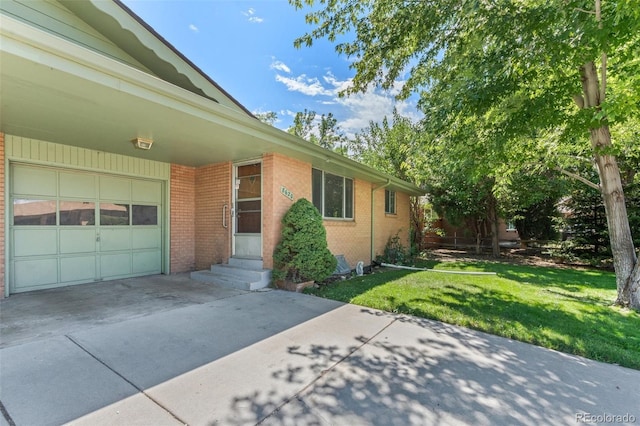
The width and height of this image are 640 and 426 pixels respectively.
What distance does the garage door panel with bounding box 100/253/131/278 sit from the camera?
253 inches

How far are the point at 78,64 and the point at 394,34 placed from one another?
5368 millimetres

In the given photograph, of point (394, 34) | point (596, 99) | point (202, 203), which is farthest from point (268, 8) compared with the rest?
point (596, 99)

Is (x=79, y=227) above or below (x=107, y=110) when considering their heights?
below

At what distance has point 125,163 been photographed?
6.62 m

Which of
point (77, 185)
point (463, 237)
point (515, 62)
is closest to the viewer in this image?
point (515, 62)

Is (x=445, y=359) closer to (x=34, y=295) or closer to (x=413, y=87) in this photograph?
(x=413, y=87)

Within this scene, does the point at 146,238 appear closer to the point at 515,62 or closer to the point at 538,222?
the point at 515,62

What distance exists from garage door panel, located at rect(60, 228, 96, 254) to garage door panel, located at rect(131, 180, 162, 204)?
1.19m

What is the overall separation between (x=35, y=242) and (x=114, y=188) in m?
1.73

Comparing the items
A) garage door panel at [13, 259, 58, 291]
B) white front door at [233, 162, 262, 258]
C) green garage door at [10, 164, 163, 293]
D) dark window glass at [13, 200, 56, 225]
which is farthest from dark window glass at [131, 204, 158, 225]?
white front door at [233, 162, 262, 258]

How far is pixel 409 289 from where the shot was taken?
6.24 metres

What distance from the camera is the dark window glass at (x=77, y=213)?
5863mm

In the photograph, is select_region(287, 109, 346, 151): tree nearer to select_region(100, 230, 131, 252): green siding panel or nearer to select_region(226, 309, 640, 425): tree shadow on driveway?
select_region(100, 230, 131, 252): green siding panel

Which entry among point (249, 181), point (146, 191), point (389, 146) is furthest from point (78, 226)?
point (389, 146)
